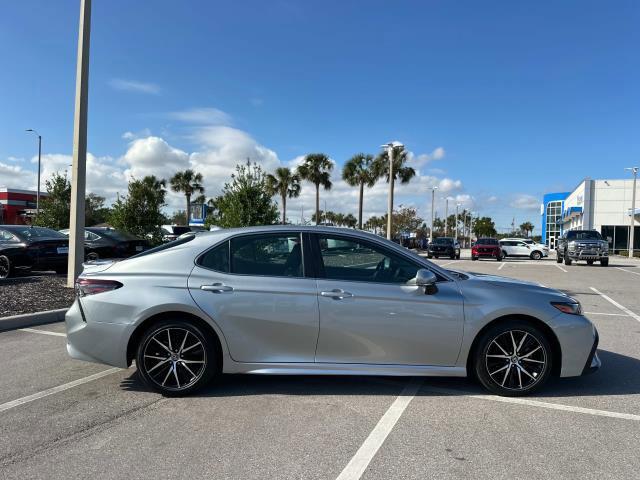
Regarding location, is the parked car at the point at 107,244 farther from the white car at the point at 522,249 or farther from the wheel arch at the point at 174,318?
the white car at the point at 522,249

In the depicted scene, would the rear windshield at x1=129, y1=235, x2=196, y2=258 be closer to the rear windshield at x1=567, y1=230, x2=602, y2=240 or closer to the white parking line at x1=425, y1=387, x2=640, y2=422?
the white parking line at x1=425, y1=387, x2=640, y2=422

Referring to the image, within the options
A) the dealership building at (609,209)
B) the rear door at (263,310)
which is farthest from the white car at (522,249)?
the rear door at (263,310)

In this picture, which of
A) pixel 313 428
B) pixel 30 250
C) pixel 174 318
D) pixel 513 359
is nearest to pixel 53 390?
pixel 174 318

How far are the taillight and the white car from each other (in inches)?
1507

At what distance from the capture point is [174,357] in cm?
445

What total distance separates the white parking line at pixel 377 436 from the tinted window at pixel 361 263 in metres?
1.08

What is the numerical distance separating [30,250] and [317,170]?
113 feet

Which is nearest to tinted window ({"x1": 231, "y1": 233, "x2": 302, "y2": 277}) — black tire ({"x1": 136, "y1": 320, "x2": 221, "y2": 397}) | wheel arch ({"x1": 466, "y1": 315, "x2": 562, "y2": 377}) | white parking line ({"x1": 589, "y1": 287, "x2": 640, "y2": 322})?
black tire ({"x1": 136, "y1": 320, "x2": 221, "y2": 397})

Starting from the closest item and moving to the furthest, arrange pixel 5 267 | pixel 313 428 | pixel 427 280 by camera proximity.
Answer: pixel 313 428, pixel 427 280, pixel 5 267

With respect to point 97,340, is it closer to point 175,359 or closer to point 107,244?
point 175,359

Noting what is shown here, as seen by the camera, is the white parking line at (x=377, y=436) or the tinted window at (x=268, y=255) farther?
the tinted window at (x=268, y=255)

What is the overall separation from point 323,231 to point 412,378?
71.4 inches

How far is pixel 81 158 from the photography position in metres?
11.1

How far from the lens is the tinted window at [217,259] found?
4559 millimetres
